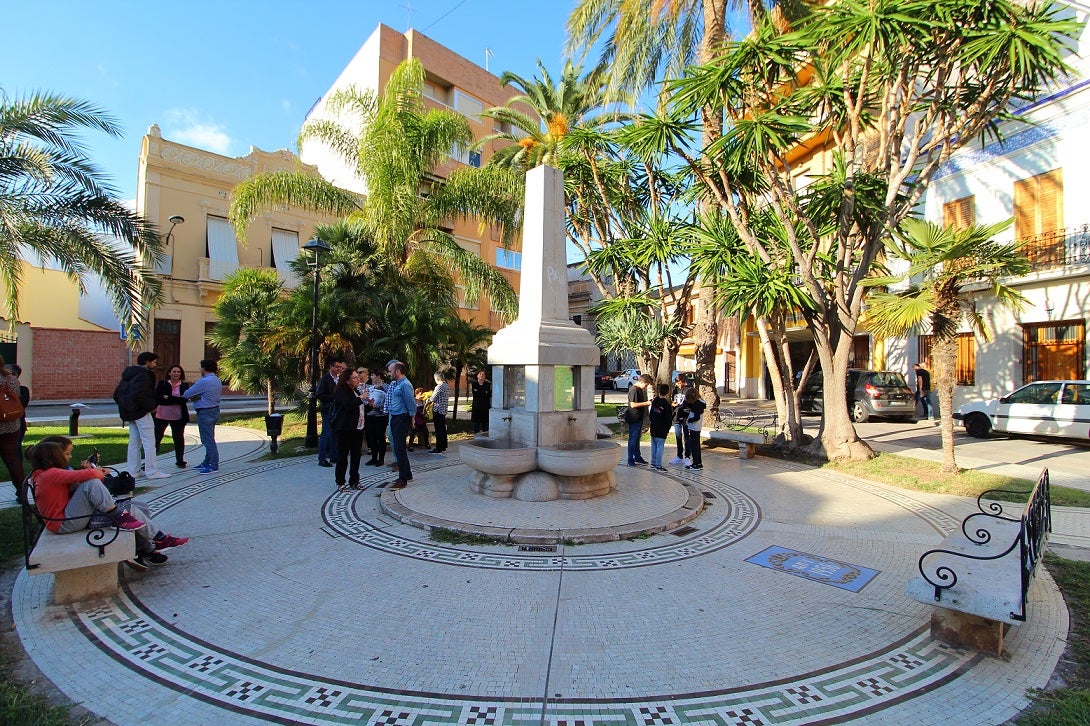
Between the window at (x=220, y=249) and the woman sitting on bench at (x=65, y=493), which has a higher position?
the window at (x=220, y=249)

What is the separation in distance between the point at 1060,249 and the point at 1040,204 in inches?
63.7

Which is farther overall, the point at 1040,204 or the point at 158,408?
the point at 1040,204

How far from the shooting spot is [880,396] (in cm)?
1597

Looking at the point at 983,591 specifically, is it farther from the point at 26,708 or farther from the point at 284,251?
the point at 284,251

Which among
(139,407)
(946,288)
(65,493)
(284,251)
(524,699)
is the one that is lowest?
(524,699)

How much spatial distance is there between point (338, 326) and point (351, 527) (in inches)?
298

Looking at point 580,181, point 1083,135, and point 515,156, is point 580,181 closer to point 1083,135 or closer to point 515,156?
point 515,156

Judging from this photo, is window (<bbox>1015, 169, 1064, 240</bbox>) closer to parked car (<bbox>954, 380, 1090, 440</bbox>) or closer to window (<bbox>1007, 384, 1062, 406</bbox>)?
window (<bbox>1007, 384, 1062, 406</bbox>)

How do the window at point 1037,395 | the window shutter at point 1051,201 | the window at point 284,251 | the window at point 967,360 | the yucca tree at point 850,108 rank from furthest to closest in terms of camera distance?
the window at point 284,251 < the window at point 967,360 < the window shutter at point 1051,201 < the window at point 1037,395 < the yucca tree at point 850,108

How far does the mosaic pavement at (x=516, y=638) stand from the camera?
9.17 ft

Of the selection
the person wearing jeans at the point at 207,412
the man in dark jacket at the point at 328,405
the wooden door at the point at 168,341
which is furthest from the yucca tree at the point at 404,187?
the wooden door at the point at 168,341

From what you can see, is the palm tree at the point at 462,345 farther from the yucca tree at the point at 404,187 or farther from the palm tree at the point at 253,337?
the palm tree at the point at 253,337

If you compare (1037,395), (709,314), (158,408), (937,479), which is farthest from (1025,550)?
(1037,395)

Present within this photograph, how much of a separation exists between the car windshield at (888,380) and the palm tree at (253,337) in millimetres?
16949
